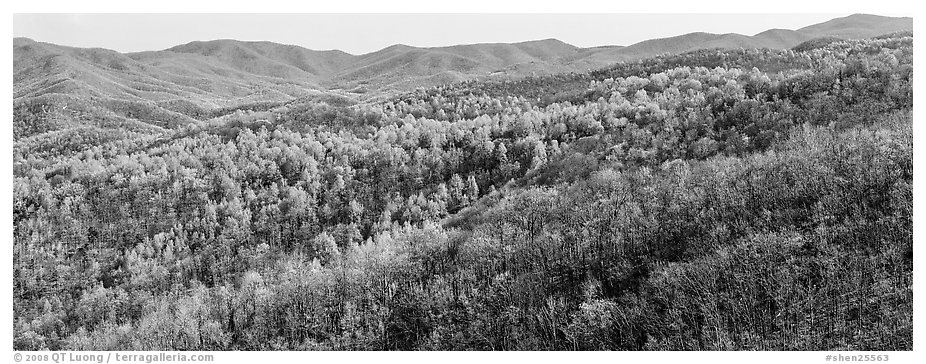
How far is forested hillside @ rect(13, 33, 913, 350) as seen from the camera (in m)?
20.5

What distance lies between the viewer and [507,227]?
33.5 m

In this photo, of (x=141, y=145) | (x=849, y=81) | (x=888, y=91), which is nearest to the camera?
(x=888, y=91)

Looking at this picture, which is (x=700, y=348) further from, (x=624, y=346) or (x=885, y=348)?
(x=885, y=348)

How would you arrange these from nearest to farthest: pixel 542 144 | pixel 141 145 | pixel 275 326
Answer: pixel 275 326
pixel 542 144
pixel 141 145

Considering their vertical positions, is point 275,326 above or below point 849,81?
below

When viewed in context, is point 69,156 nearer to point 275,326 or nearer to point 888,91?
point 275,326

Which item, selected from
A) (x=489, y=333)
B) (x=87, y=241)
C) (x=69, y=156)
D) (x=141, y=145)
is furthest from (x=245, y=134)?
(x=489, y=333)

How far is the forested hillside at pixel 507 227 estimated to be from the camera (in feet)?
67.3

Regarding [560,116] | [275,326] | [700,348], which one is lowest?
[275,326]

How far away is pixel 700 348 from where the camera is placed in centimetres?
1859

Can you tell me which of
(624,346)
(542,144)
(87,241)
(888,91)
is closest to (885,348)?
(624,346)

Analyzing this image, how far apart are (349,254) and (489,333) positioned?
71.3 ft

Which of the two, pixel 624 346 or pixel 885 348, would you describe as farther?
pixel 624 346

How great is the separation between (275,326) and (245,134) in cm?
5120
